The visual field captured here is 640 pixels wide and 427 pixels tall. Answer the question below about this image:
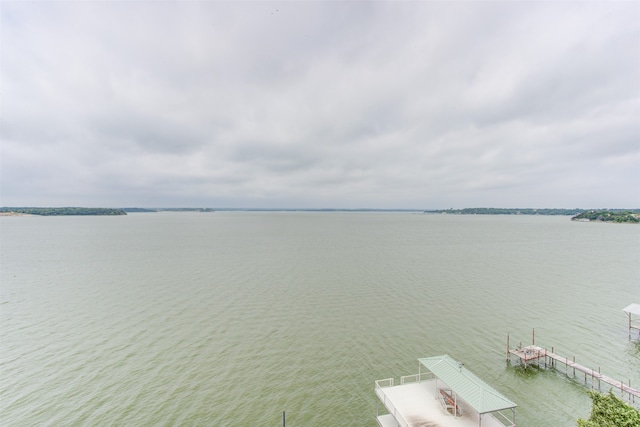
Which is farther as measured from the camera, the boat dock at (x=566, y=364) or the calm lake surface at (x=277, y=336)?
the boat dock at (x=566, y=364)

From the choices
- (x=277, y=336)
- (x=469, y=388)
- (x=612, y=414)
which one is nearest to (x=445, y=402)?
(x=469, y=388)

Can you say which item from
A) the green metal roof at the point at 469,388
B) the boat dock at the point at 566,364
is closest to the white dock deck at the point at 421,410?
the green metal roof at the point at 469,388

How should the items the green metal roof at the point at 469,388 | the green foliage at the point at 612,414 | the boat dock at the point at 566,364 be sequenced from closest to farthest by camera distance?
the green foliage at the point at 612,414, the green metal roof at the point at 469,388, the boat dock at the point at 566,364

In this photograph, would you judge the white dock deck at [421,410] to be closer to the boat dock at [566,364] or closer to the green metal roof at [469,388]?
the green metal roof at [469,388]

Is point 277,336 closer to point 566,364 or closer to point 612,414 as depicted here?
point 612,414

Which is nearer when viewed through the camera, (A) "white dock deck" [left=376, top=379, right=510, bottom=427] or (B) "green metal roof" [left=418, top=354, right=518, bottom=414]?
(B) "green metal roof" [left=418, top=354, right=518, bottom=414]

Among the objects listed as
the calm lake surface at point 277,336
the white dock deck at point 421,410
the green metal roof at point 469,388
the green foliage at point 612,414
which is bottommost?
the calm lake surface at point 277,336

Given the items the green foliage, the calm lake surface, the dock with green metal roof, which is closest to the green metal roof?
the dock with green metal roof

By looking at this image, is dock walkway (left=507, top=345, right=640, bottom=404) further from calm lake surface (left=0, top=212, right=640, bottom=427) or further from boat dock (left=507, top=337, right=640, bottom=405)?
calm lake surface (left=0, top=212, right=640, bottom=427)
